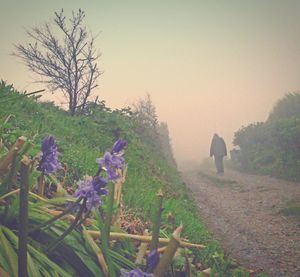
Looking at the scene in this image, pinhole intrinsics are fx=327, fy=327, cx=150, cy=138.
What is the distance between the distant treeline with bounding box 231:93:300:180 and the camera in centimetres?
1427

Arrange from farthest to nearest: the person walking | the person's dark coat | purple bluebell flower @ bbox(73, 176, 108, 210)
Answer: the person's dark coat → the person walking → purple bluebell flower @ bbox(73, 176, 108, 210)

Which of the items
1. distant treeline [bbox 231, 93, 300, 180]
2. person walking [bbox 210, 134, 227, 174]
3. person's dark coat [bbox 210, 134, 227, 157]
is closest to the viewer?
distant treeline [bbox 231, 93, 300, 180]

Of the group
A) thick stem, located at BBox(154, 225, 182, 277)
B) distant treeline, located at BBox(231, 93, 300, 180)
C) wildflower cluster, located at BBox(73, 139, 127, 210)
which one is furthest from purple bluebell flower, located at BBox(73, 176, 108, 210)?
distant treeline, located at BBox(231, 93, 300, 180)

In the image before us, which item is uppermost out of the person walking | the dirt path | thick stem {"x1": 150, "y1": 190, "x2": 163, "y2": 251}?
the person walking

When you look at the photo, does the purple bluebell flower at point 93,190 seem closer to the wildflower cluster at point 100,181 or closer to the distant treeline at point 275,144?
the wildflower cluster at point 100,181

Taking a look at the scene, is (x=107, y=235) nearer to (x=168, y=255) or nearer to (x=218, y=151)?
(x=168, y=255)

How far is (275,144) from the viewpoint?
674 inches

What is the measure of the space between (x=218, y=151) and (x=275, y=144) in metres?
2.95

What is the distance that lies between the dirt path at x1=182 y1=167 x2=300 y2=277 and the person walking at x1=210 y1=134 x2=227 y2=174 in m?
5.36

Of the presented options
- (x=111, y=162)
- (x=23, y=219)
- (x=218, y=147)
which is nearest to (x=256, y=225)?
(x=111, y=162)

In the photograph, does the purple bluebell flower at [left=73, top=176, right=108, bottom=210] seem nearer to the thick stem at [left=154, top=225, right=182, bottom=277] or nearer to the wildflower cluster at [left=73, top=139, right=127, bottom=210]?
the wildflower cluster at [left=73, top=139, right=127, bottom=210]

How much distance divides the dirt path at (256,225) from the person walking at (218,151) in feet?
17.6

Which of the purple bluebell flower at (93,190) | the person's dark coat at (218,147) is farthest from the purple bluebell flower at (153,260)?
the person's dark coat at (218,147)

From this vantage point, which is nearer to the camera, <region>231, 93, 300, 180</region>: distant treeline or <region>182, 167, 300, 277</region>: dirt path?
<region>182, 167, 300, 277</region>: dirt path
